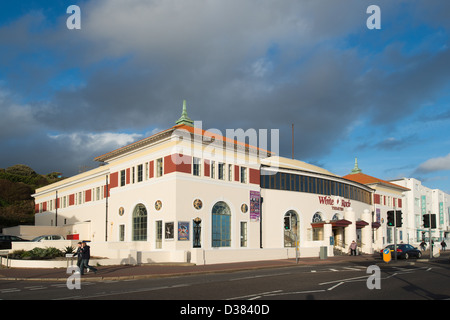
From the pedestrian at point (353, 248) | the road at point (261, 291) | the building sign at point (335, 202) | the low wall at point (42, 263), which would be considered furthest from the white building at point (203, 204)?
the road at point (261, 291)

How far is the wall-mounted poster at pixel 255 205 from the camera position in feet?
122

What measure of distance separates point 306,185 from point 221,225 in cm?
1222

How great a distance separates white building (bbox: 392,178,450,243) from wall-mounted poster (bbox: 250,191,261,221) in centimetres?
3822

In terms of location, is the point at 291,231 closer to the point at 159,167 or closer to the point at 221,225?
the point at 221,225

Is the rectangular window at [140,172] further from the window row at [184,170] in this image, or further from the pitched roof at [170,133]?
the pitched roof at [170,133]

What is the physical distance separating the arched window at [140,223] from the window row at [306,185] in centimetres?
1063

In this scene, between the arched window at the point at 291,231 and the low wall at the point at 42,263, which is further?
the arched window at the point at 291,231

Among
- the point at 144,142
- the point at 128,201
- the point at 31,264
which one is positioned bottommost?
the point at 31,264

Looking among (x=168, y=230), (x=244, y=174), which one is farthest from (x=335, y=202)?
(x=168, y=230)

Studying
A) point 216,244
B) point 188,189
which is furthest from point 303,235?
point 188,189

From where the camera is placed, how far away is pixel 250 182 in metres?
37.6
